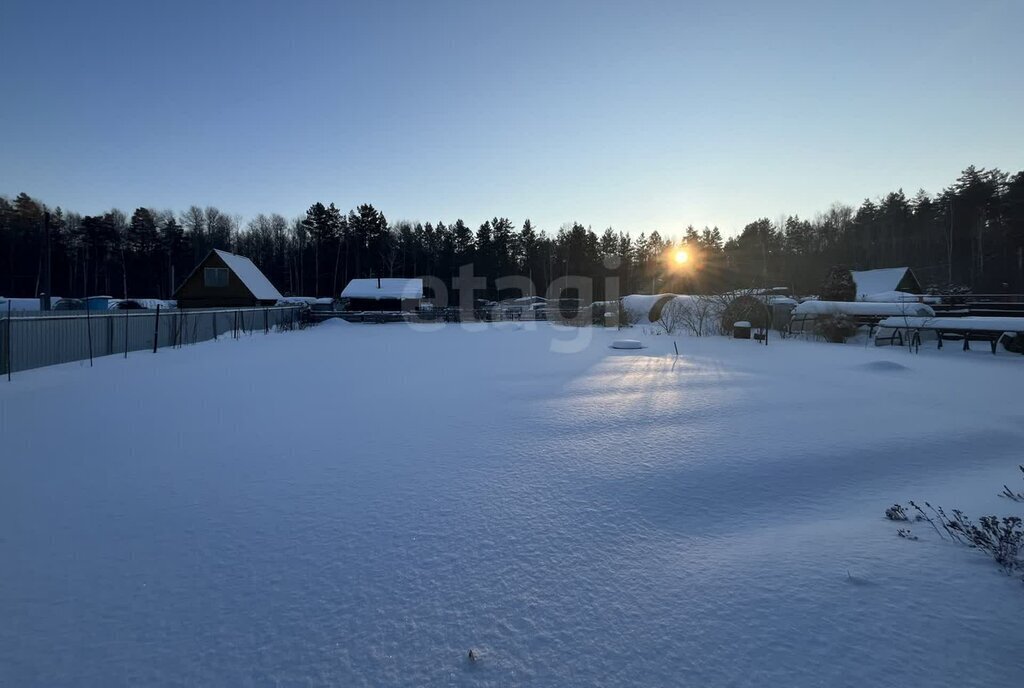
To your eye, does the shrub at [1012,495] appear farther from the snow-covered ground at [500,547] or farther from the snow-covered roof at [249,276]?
the snow-covered roof at [249,276]

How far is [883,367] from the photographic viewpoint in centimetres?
1141

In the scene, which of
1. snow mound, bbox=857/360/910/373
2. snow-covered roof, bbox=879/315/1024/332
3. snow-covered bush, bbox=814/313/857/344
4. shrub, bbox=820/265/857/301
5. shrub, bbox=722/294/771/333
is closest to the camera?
snow mound, bbox=857/360/910/373

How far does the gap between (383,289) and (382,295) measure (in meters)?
0.97

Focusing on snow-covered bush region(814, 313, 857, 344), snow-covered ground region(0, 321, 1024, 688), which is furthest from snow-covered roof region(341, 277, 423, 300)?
snow-covered ground region(0, 321, 1024, 688)

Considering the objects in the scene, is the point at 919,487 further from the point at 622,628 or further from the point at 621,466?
the point at 622,628

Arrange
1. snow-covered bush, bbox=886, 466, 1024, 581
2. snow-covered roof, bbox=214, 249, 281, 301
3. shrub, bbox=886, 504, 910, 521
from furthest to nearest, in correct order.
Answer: snow-covered roof, bbox=214, 249, 281, 301
shrub, bbox=886, 504, 910, 521
snow-covered bush, bbox=886, 466, 1024, 581

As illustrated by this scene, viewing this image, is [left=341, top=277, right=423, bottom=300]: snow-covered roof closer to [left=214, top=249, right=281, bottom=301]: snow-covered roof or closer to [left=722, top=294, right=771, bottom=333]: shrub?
[left=214, top=249, right=281, bottom=301]: snow-covered roof

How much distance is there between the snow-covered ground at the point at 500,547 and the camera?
216 centimetres

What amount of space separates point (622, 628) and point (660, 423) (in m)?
4.45

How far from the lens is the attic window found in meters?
32.2

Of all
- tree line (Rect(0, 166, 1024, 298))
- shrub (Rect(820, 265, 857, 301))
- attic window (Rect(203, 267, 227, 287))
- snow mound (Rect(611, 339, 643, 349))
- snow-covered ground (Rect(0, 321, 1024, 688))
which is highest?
tree line (Rect(0, 166, 1024, 298))

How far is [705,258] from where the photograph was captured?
2071 inches

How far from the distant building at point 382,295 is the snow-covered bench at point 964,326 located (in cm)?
A: 2983

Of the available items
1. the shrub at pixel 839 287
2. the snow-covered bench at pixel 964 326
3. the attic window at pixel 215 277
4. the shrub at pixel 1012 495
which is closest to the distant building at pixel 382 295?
the attic window at pixel 215 277
